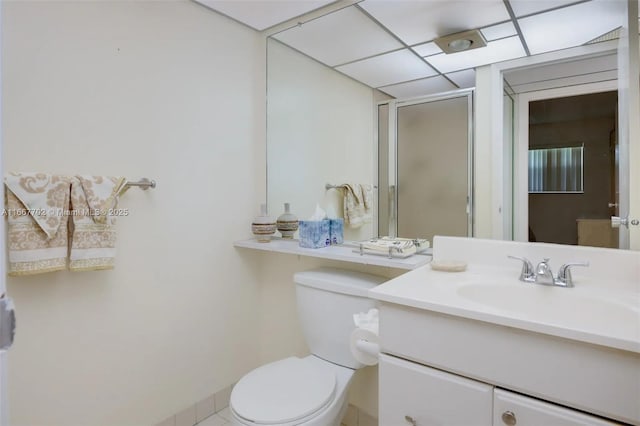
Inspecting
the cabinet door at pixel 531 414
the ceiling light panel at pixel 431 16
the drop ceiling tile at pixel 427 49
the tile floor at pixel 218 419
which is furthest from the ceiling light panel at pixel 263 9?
the tile floor at pixel 218 419

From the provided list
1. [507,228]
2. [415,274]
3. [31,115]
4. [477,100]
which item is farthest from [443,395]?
[31,115]

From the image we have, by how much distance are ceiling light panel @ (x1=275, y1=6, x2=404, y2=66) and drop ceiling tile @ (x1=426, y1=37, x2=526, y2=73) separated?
0.82 ft

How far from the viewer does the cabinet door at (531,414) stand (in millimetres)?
815

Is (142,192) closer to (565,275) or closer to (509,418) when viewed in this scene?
(509,418)

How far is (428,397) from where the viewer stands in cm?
101

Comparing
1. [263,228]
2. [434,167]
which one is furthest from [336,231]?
[434,167]

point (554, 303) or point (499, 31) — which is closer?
point (554, 303)

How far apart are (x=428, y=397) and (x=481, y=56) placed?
4.25 ft

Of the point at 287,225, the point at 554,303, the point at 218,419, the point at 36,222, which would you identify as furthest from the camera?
the point at 287,225

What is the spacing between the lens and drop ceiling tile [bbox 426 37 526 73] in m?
1.40

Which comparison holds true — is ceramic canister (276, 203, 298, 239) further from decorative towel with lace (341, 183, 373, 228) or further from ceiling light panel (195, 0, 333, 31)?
ceiling light panel (195, 0, 333, 31)

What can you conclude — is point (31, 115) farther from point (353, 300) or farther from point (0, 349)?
point (353, 300)

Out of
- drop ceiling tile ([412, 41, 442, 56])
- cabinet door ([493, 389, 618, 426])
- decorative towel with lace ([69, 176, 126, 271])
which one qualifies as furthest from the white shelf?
drop ceiling tile ([412, 41, 442, 56])

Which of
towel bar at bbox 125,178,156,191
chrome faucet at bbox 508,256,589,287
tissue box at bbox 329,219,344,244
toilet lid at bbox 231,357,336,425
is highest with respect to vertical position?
towel bar at bbox 125,178,156,191
